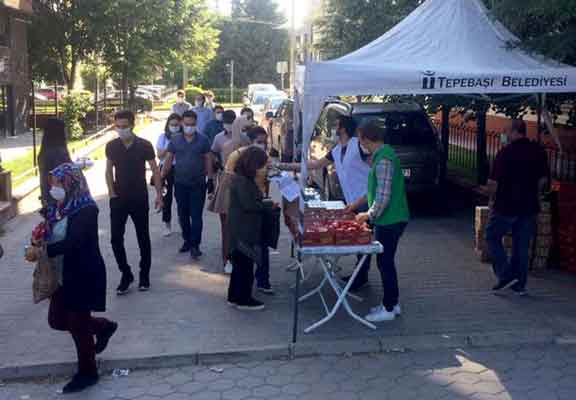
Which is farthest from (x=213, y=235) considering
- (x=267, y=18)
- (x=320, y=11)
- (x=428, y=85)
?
(x=267, y=18)

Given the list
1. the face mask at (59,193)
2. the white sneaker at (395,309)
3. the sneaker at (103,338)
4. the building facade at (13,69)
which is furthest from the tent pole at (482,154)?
the building facade at (13,69)

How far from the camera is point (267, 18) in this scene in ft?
220

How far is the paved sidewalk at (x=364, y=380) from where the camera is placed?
5629mm

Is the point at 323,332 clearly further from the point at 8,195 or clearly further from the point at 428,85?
the point at 8,195

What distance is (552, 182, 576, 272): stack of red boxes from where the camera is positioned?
8.62 m

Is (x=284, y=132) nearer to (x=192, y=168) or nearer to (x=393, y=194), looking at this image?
(x=192, y=168)

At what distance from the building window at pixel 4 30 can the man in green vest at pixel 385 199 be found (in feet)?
75.0

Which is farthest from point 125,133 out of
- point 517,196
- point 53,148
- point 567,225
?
Result: point 567,225

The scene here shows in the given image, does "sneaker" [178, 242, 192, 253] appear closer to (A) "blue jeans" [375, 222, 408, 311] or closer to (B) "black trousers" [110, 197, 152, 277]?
(B) "black trousers" [110, 197, 152, 277]

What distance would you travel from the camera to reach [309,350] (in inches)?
251

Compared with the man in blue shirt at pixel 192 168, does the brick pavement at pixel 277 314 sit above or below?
below

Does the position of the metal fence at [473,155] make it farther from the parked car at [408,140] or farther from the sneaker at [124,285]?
the sneaker at [124,285]

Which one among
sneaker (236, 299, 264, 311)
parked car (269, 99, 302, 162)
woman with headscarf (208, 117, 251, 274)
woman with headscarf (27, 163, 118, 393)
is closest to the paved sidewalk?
woman with headscarf (27, 163, 118, 393)

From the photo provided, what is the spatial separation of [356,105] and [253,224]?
5974 mm
